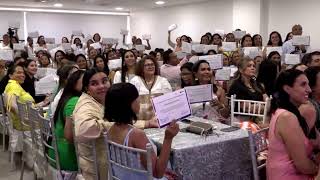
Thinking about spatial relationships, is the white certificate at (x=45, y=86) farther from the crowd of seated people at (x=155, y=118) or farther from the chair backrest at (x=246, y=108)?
the chair backrest at (x=246, y=108)

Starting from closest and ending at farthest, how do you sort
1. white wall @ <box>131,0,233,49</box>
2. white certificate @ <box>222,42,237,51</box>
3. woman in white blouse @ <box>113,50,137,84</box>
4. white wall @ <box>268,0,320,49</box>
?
1. woman in white blouse @ <box>113,50,137,84</box>
2. white certificate @ <box>222,42,237,51</box>
3. white wall @ <box>268,0,320,49</box>
4. white wall @ <box>131,0,233,49</box>

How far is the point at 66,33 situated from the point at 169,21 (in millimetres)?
4000

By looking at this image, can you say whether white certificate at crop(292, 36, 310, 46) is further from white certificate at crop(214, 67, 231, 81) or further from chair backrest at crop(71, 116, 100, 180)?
chair backrest at crop(71, 116, 100, 180)

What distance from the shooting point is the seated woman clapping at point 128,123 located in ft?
6.41

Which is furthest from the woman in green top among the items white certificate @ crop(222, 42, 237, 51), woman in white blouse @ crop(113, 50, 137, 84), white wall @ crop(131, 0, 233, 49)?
white wall @ crop(131, 0, 233, 49)

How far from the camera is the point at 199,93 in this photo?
3434 mm

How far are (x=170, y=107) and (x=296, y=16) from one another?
823 centimetres

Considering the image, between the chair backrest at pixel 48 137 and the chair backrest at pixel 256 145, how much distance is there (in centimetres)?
130

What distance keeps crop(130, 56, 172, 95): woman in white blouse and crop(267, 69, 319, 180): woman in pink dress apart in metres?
1.78

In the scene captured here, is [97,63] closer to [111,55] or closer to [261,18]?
[111,55]

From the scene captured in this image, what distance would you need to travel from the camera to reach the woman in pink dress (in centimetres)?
198

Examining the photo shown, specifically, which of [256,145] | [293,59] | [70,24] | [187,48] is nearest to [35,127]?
[256,145]

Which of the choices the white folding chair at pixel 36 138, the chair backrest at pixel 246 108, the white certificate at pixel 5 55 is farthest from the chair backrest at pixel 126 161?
the white certificate at pixel 5 55

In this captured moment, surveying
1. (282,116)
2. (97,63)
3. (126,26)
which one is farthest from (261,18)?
(282,116)
